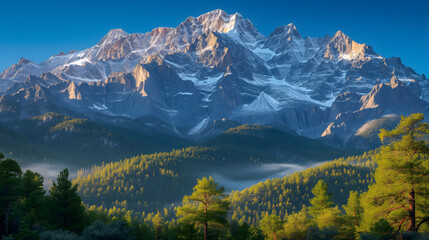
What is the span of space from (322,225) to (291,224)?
14.5 ft

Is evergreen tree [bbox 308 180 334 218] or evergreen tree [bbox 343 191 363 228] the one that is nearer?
evergreen tree [bbox 343 191 363 228]

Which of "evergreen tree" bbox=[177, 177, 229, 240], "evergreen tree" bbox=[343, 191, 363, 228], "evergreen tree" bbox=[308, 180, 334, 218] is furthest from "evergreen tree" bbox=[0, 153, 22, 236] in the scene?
"evergreen tree" bbox=[343, 191, 363, 228]

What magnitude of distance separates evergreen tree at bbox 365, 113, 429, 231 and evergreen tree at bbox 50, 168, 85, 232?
41400 millimetres

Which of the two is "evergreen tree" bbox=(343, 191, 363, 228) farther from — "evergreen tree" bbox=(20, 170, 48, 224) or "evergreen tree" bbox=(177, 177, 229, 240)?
"evergreen tree" bbox=(20, 170, 48, 224)

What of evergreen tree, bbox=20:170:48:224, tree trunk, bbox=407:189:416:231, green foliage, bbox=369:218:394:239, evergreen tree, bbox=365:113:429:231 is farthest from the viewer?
evergreen tree, bbox=20:170:48:224

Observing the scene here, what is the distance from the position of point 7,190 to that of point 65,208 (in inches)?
328

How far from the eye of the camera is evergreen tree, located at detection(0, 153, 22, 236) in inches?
2020

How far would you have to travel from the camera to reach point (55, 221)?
53.7 metres

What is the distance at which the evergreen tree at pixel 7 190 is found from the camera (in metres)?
51.3

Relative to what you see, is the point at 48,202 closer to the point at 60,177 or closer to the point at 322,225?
the point at 60,177

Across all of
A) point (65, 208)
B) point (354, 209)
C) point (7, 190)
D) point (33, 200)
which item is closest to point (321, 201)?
point (354, 209)

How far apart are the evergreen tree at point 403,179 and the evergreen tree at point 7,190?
46.5m

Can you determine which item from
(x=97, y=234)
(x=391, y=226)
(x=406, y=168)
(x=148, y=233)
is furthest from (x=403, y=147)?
(x=148, y=233)

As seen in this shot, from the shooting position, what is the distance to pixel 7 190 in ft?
173
